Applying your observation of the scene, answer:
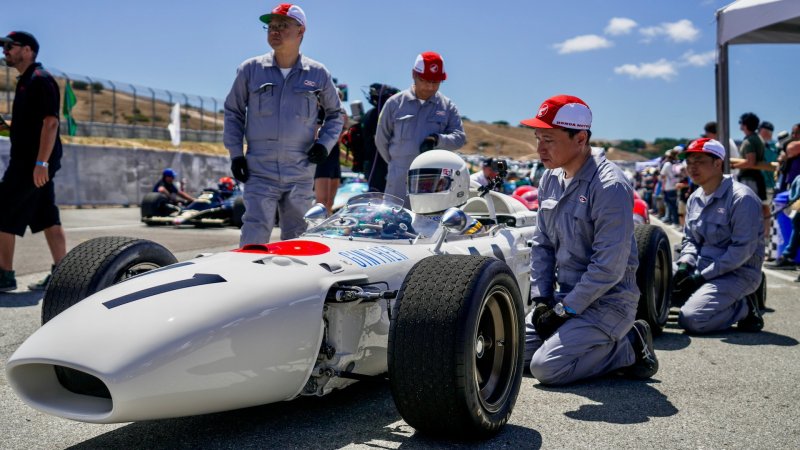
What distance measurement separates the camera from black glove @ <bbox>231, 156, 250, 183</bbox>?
5.60 m

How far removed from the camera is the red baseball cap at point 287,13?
5.52 meters

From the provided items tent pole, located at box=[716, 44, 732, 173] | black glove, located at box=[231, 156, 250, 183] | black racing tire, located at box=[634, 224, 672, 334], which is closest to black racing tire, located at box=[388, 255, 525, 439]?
black racing tire, located at box=[634, 224, 672, 334]

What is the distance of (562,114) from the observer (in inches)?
169

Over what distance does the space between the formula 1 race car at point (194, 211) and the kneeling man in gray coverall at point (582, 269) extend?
1154cm

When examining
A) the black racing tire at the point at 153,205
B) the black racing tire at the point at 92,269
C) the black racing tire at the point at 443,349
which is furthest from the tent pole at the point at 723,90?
the black racing tire at the point at 153,205

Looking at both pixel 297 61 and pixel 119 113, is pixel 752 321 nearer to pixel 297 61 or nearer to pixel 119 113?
pixel 297 61

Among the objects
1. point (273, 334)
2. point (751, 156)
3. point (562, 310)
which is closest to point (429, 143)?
point (562, 310)

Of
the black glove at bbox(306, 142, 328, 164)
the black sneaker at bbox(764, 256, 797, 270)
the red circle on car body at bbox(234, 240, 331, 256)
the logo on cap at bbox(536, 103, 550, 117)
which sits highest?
the logo on cap at bbox(536, 103, 550, 117)

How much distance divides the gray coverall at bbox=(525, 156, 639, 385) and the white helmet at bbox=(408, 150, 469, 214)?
53 cm

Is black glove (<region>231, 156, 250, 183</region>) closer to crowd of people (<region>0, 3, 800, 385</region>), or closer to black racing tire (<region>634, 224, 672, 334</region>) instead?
crowd of people (<region>0, 3, 800, 385</region>)

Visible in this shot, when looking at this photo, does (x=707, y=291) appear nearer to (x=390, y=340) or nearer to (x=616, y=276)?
(x=616, y=276)

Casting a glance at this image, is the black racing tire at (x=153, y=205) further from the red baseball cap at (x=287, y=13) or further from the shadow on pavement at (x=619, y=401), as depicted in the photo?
the shadow on pavement at (x=619, y=401)

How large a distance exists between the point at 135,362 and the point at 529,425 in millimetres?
1711

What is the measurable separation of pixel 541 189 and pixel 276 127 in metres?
1.97
